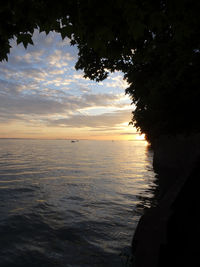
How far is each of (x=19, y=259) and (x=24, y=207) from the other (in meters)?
5.03

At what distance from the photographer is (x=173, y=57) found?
34.1ft

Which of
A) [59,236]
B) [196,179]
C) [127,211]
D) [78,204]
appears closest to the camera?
[196,179]

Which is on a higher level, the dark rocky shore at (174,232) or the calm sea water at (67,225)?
the dark rocky shore at (174,232)

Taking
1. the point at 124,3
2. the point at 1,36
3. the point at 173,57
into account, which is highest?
the point at 173,57

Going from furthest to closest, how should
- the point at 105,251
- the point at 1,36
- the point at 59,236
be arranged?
the point at 59,236 → the point at 105,251 → the point at 1,36

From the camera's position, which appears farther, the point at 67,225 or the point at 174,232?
the point at 67,225

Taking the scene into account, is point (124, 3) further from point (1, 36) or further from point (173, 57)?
point (173, 57)

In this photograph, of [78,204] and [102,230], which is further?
[78,204]

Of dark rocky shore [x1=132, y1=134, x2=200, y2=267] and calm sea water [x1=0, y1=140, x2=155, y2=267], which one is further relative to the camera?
calm sea water [x1=0, y1=140, x2=155, y2=267]

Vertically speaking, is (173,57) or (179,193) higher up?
(173,57)

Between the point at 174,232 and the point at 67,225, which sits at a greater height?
the point at 174,232

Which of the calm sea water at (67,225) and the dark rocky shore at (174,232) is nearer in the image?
the dark rocky shore at (174,232)

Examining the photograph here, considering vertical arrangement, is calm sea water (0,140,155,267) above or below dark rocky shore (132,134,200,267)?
below

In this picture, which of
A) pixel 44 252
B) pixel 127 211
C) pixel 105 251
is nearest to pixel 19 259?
pixel 44 252
